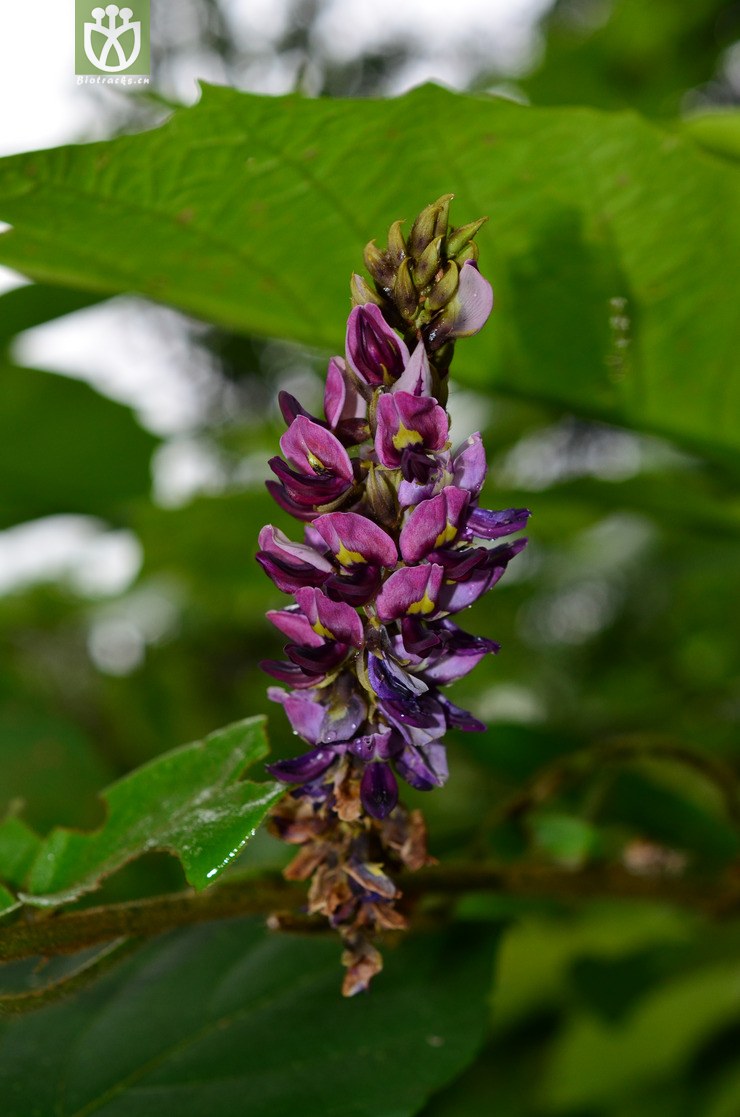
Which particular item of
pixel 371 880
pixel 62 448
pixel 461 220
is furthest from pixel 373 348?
pixel 62 448

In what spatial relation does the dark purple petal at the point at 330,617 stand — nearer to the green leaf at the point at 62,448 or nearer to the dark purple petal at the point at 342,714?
the dark purple petal at the point at 342,714

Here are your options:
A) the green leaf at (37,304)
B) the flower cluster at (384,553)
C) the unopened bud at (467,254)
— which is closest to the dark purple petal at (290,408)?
the flower cluster at (384,553)

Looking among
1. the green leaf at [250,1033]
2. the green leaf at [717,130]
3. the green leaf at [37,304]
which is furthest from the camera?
the green leaf at [37,304]

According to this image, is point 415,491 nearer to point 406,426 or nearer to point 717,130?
point 406,426

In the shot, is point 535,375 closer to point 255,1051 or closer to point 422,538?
point 422,538

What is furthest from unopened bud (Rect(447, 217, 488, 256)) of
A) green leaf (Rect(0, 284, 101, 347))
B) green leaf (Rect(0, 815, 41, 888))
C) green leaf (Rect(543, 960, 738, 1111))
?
green leaf (Rect(543, 960, 738, 1111))

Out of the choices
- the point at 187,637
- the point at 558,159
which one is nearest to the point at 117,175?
the point at 558,159
